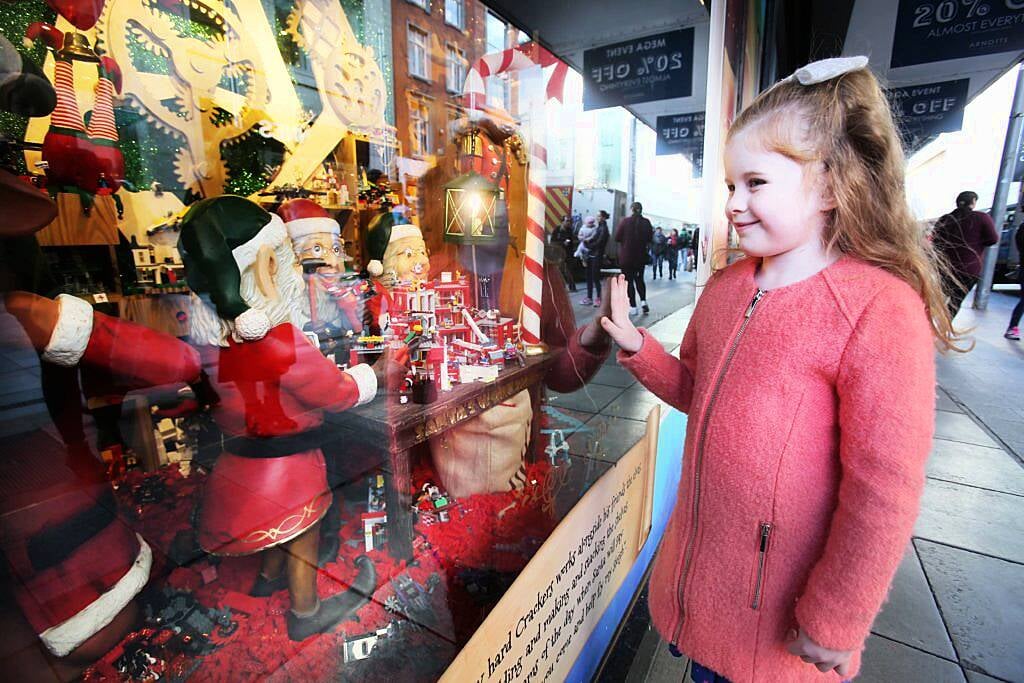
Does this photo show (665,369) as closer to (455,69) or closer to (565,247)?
(565,247)

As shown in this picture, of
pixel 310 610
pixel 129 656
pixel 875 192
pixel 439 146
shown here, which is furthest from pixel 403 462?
pixel 875 192

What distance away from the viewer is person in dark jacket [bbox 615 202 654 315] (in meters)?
1.92

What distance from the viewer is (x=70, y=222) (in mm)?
722

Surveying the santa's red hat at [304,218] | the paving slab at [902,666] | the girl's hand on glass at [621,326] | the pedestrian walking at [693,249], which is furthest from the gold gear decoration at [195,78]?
the paving slab at [902,666]

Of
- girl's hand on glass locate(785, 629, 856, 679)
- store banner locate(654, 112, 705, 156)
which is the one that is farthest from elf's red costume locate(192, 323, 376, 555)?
store banner locate(654, 112, 705, 156)

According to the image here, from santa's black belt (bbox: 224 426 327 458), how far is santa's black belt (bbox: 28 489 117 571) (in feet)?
0.72

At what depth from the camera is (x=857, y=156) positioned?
0.92 m

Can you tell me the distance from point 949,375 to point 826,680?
583 centimetres

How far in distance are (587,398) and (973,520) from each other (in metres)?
2.69

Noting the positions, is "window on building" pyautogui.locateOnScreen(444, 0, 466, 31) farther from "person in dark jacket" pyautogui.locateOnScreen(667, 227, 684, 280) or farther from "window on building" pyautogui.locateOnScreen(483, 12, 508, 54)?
"person in dark jacket" pyautogui.locateOnScreen(667, 227, 684, 280)

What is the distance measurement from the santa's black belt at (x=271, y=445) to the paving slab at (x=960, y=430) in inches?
187

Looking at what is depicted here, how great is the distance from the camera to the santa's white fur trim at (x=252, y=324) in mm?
892

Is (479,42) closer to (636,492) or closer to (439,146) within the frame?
(439,146)

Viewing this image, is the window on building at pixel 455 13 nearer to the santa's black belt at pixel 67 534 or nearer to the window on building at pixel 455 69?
the window on building at pixel 455 69
